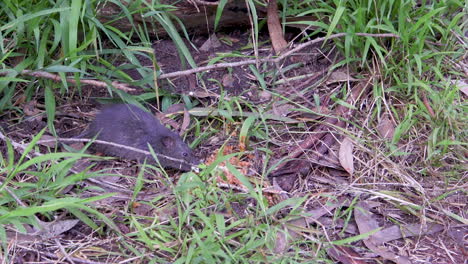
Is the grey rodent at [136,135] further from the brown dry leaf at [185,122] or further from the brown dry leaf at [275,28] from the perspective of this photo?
the brown dry leaf at [275,28]

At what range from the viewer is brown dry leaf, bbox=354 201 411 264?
12.2 feet

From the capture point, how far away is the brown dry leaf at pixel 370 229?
3.71 m

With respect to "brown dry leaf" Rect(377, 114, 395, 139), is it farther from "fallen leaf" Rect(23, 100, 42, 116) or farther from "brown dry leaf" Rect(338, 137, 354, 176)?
"fallen leaf" Rect(23, 100, 42, 116)

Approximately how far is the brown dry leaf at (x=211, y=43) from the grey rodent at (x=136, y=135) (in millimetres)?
910

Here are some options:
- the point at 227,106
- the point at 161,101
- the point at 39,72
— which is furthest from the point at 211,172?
the point at 39,72

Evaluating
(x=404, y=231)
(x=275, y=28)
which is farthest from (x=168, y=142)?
(x=404, y=231)

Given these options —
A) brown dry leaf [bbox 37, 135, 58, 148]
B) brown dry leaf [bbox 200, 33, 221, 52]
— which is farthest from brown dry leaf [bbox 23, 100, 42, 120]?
brown dry leaf [bbox 200, 33, 221, 52]

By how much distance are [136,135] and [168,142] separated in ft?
0.79

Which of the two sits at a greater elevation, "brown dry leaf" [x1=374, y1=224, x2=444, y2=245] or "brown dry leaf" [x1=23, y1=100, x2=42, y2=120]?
"brown dry leaf" [x1=23, y1=100, x2=42, y2=120]

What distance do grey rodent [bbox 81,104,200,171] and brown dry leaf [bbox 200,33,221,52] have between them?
91cm

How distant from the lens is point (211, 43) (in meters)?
5.13

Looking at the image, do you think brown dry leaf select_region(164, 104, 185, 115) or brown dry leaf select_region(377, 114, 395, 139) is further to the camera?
brown dry leaf select_region(164, 104, 185, 115)

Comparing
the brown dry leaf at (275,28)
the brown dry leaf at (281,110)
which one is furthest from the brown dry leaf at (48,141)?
the brown dry leaf at (275,28)

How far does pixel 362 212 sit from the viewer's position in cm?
395
